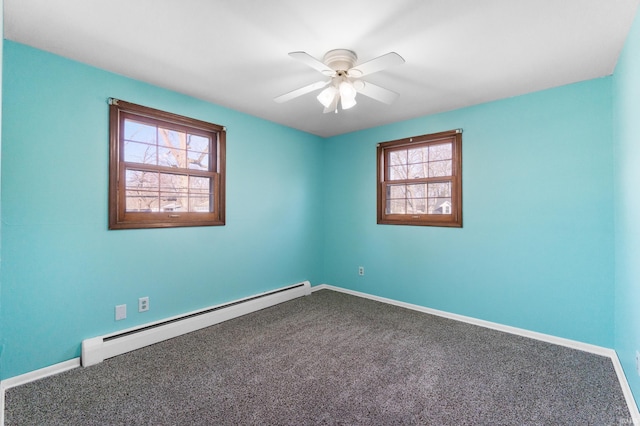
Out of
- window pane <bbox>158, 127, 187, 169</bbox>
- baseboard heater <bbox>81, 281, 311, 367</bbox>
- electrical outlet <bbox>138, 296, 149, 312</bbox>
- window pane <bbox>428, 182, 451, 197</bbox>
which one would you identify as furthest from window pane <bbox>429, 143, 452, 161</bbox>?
electrical outlet <bbox>138, 296, 149, 312</bbox>

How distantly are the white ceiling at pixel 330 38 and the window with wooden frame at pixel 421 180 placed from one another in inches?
30.9

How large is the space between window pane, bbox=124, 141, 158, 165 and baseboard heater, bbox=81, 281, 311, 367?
149 centimetres

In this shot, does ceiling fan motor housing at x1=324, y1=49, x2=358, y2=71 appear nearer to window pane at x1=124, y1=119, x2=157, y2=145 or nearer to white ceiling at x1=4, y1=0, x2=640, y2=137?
white ceiling at x1=4, y1=0, x2=640, y2=137

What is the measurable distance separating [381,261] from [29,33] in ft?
12.6

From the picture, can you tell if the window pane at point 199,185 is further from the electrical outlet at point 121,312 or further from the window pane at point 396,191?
the window pane at point 396,191

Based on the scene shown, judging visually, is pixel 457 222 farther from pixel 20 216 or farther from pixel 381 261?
pixel 20 216

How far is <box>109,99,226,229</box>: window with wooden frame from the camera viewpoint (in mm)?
2568

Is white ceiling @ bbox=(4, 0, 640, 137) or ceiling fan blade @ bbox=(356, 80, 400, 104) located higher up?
white ceiling @ bbox=(4, 0, 640, 137)

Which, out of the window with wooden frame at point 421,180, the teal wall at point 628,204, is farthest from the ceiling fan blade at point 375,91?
the teal wall at point 628,204

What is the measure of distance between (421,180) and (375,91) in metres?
1.64

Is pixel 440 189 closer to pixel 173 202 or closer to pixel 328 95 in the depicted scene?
pixel 328 95

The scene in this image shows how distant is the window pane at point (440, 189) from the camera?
3.45m

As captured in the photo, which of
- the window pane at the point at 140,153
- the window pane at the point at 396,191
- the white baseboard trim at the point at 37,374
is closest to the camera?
the white baseboard trim at the point at 37,374

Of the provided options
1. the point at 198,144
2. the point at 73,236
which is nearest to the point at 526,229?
the point at 198,144
